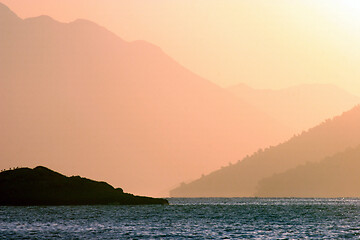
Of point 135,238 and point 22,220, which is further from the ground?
point 22,220

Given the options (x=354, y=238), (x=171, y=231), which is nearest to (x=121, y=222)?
(x=171, y=231)

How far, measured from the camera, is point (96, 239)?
387 feet

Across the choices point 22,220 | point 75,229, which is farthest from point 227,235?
point 22,220

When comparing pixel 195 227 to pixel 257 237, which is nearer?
pixel 257 237

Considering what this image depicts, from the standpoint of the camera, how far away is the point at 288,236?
12375 cm

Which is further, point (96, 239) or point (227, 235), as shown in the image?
point (227, 235)

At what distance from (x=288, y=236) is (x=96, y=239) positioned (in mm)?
29147

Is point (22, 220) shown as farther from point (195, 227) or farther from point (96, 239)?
point (96, 239)

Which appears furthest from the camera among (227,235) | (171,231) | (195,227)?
(195,227)

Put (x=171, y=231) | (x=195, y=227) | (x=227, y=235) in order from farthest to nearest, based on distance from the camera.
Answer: (x=195, y=227), (x=171, y=231), (x=227, y=235)

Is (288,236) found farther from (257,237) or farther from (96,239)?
(96,239)

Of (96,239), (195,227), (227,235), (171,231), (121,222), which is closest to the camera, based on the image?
(96,239)

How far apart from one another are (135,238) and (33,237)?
49.9 feet

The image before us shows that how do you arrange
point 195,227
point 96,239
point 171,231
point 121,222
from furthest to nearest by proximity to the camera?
point 121,222 < point 195,227 < point 171,231 < point 96,239
